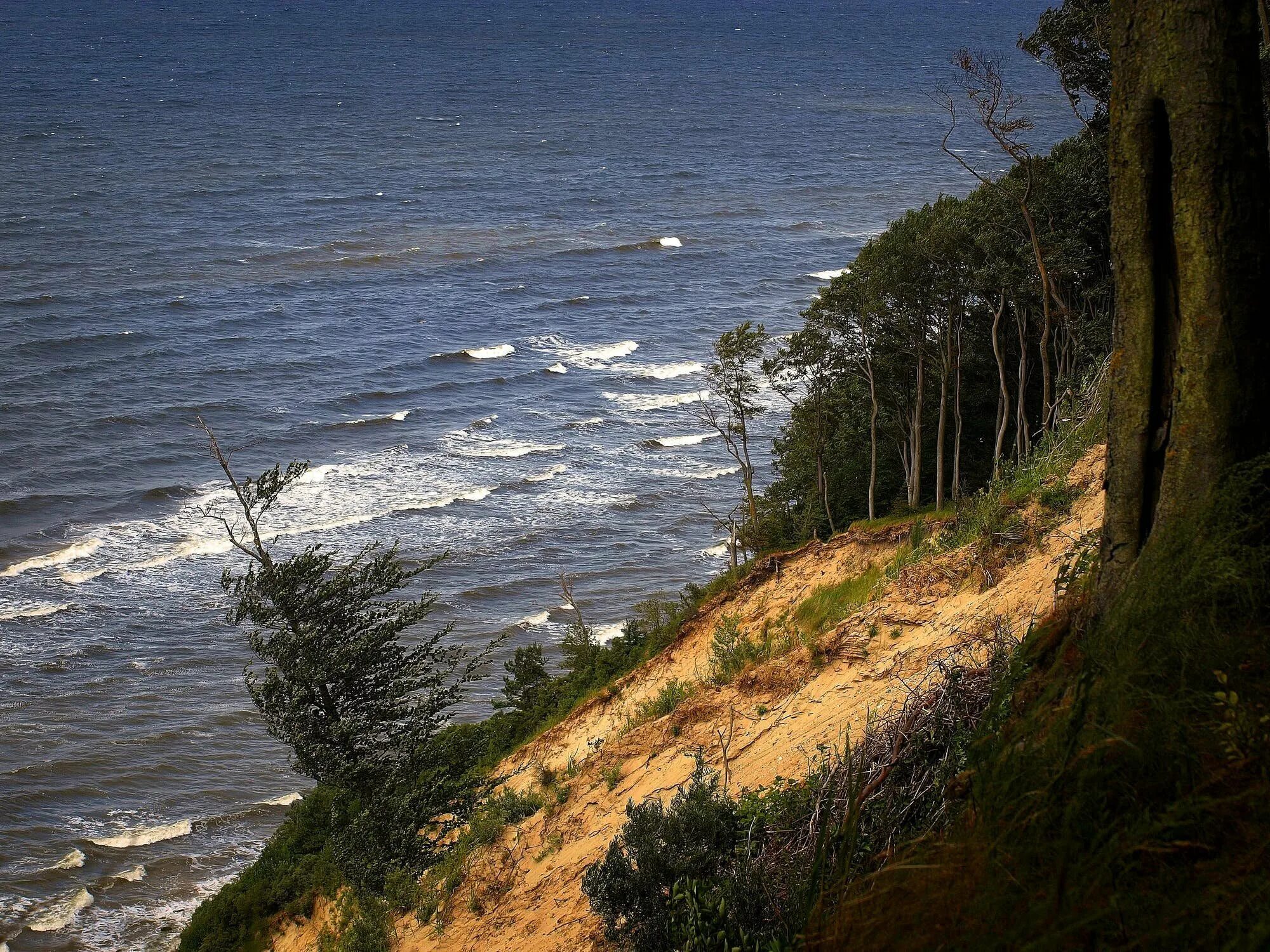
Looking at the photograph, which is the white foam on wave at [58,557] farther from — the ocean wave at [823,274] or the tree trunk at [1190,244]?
the ocean wave at [823,274]

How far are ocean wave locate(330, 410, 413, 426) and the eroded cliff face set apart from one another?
38844 millimetres

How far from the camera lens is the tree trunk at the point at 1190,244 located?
18.2 ft

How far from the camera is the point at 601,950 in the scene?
7680 millimetres

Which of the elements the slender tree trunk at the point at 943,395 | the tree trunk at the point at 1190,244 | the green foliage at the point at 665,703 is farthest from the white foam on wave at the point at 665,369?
the tree trunk at the point at 1190,244

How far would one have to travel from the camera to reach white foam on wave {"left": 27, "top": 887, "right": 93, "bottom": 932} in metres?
23.9

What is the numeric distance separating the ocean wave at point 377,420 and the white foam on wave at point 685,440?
12.6 metres

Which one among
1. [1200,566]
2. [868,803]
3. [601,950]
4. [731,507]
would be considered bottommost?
[731,507]

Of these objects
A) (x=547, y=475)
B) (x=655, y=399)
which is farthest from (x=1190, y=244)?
(x=655, y=399)

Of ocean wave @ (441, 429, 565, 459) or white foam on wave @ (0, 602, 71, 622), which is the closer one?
white foam on wave @ (0, 602, 71, 622)

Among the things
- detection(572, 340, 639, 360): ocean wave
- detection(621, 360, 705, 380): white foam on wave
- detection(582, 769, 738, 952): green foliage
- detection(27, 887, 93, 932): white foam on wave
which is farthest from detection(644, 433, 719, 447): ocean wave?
detection(582, 769, 738, 952): green foliage

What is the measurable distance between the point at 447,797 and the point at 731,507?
29.9 meters

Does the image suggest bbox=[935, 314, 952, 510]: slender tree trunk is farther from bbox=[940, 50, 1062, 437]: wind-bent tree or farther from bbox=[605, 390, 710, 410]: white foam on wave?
bbox=[605, 390, 710, 410]: white foam on wave

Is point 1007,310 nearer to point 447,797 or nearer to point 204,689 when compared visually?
point 447,797

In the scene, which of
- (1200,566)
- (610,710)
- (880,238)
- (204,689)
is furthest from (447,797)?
(880,238)
